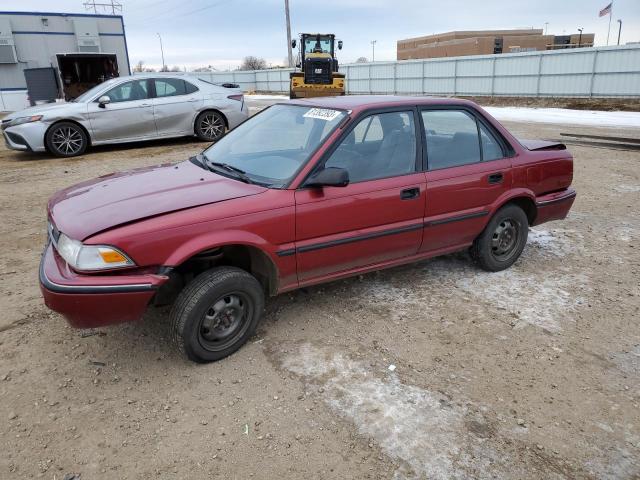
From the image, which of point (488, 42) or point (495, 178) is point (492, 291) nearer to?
point (495, 178)

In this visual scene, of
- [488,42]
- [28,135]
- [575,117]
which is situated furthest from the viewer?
[488,42]

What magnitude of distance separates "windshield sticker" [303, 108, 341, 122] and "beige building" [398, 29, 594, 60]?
50.1m

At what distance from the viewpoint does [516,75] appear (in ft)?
81.2

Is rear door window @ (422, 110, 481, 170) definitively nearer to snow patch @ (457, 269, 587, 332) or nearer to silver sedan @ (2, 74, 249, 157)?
snow patch @ (457, 269, 587, 332)

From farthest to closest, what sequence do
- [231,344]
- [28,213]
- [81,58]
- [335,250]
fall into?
[81,58] < [28,213] < [335,250] < [231,344]

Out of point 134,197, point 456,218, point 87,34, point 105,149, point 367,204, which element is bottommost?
point 105,149

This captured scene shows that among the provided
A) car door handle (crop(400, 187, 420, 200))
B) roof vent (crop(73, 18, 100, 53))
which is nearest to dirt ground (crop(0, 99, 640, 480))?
car door handle (crop(400, 187, 420, 200))

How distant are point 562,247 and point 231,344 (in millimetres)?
3629

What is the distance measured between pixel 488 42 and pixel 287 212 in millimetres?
52697

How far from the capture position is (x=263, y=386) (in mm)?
2904

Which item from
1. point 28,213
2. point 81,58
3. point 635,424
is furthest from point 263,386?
point 81,58

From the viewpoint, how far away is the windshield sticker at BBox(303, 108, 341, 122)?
3586 millimetres

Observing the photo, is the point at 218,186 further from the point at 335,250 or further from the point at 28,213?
the point at 28,213

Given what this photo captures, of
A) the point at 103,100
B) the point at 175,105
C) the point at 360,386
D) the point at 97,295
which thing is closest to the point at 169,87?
the point at 175,105
